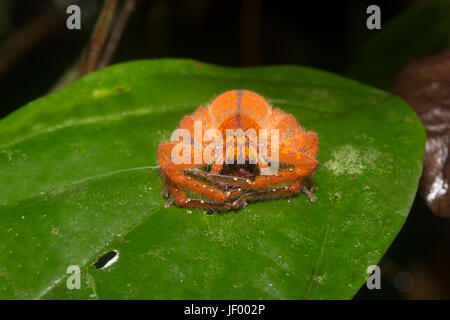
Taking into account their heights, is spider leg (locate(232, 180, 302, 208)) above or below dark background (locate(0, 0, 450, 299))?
below

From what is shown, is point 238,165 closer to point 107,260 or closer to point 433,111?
point 107,260

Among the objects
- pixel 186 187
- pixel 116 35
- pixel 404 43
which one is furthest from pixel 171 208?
pixel 404 43

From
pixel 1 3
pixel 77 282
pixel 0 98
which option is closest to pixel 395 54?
pixel 77 282

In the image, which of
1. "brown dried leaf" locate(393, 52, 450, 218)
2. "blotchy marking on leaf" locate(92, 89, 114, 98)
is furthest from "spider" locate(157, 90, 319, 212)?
"brown dried leaf" locate(393, 52, 450, 218)

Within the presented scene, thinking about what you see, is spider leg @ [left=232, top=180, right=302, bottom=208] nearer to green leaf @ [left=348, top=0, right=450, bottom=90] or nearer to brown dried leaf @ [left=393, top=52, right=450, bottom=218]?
brown dried leaf @ [left=393, top=52, right=450, bottom=218]

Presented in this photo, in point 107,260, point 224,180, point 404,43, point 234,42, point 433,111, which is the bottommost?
point 107,260

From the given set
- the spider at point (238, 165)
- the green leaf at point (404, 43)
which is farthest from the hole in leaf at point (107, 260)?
the green leaf at point (404, 43)
